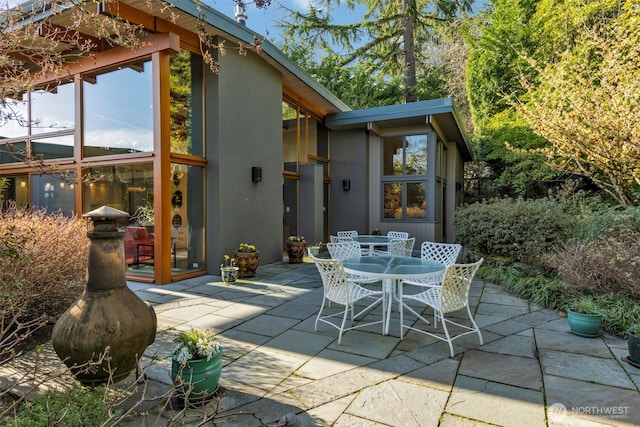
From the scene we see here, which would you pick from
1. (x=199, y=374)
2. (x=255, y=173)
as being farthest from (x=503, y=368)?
(x=255, y=173)

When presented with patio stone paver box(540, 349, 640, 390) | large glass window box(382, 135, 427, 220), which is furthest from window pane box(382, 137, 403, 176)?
patio stone paver box(540, 349, 640, 390)

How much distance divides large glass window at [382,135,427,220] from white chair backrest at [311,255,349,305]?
6.40m

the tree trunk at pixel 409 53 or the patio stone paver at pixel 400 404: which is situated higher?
the tree trunk at pixel 409 53

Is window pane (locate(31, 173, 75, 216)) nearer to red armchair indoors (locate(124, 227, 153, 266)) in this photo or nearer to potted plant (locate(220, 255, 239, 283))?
red armchair indoors (locate(124, 227, 153, 266))

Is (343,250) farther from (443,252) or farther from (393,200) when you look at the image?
(393,200)

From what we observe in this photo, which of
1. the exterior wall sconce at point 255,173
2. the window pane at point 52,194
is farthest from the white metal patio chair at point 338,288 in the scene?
the window pane at point 52,194

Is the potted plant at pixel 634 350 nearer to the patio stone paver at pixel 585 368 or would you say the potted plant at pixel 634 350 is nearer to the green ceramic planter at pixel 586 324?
the patio stone paver at pixel 585 368

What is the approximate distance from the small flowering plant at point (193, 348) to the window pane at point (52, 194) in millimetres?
5957

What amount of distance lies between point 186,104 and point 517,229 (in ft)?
21.3

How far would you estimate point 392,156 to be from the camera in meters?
10.1

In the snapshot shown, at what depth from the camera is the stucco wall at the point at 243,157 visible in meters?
6.32

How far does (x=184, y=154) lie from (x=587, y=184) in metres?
11.7

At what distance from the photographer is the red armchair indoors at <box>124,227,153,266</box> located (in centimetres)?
604

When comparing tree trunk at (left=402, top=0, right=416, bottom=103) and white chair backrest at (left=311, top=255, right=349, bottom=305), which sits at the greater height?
tree trunk at (left=402, top=0, right=416, bottom=103)
